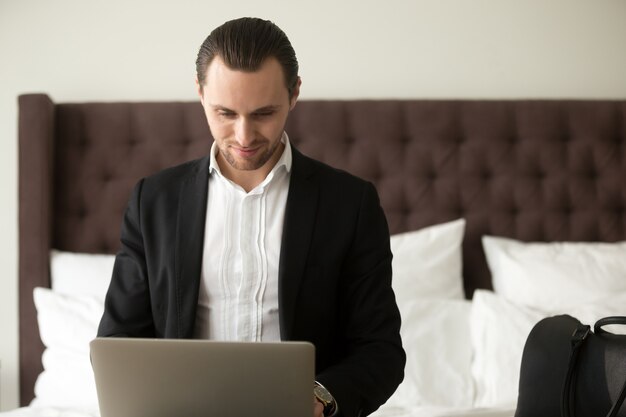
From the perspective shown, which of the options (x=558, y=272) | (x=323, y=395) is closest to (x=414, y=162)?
(x=558, y=272)

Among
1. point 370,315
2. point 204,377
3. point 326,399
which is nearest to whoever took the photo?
point 204,377

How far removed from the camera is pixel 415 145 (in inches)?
117

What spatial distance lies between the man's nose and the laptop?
500 millimetres

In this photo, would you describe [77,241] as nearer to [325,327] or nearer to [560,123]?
[325,327]

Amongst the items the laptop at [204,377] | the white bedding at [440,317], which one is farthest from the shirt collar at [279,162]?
the white bedding at [440,317]

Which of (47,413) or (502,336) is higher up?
(502,336)

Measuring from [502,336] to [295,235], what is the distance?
108 centimetres

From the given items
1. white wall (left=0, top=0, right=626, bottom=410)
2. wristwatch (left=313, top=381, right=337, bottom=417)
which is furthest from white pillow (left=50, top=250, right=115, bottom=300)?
wristwatch (left=313, top=381, right=337, bottom=417)

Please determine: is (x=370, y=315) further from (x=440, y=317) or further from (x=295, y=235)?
(x=440, y=317)

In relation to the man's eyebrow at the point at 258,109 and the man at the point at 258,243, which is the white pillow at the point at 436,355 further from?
the man's eyebrow at the point at 258,109

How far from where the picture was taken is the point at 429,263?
281 centimetres

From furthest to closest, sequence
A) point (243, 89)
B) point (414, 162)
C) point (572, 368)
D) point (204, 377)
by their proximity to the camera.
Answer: point (414, 162), point (243, 89), point (572, 368), point (204, 377)

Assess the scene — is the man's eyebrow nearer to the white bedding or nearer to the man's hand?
the man's hand

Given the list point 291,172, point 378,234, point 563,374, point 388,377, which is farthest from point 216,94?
point 563,374
